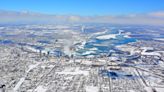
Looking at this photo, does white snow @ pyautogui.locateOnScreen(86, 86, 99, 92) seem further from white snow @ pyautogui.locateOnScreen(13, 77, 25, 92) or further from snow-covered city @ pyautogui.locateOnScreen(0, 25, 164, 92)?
white snow @ pyautogui.locateOnScreen(13, 77, 25, 92)

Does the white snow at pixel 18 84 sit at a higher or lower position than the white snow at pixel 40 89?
higher

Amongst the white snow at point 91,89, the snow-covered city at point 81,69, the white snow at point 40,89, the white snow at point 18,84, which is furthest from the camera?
the snow-covered city at point 81,69

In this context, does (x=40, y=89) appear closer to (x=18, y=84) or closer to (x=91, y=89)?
(x=18, y=84)

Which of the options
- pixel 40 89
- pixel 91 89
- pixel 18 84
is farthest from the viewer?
pixel 18 84

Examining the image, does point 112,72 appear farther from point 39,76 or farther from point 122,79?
point 39,76

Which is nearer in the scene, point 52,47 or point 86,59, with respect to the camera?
point 86,59

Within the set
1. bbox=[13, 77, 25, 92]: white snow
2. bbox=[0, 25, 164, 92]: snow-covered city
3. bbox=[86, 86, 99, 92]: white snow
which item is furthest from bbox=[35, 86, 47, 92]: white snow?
bbox=[86, 86, 99, 92]: white snow

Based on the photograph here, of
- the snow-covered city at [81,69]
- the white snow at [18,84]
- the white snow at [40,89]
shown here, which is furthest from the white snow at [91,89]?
the white snow at [18,84]

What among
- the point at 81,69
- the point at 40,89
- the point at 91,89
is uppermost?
the point at 81,69

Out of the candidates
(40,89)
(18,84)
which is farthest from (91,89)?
(18,84)

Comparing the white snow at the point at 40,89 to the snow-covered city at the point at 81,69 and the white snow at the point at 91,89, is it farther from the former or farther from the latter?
the white snow at the point at 91,89

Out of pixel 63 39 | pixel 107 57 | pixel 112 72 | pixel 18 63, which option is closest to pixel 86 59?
pixel 107 57
